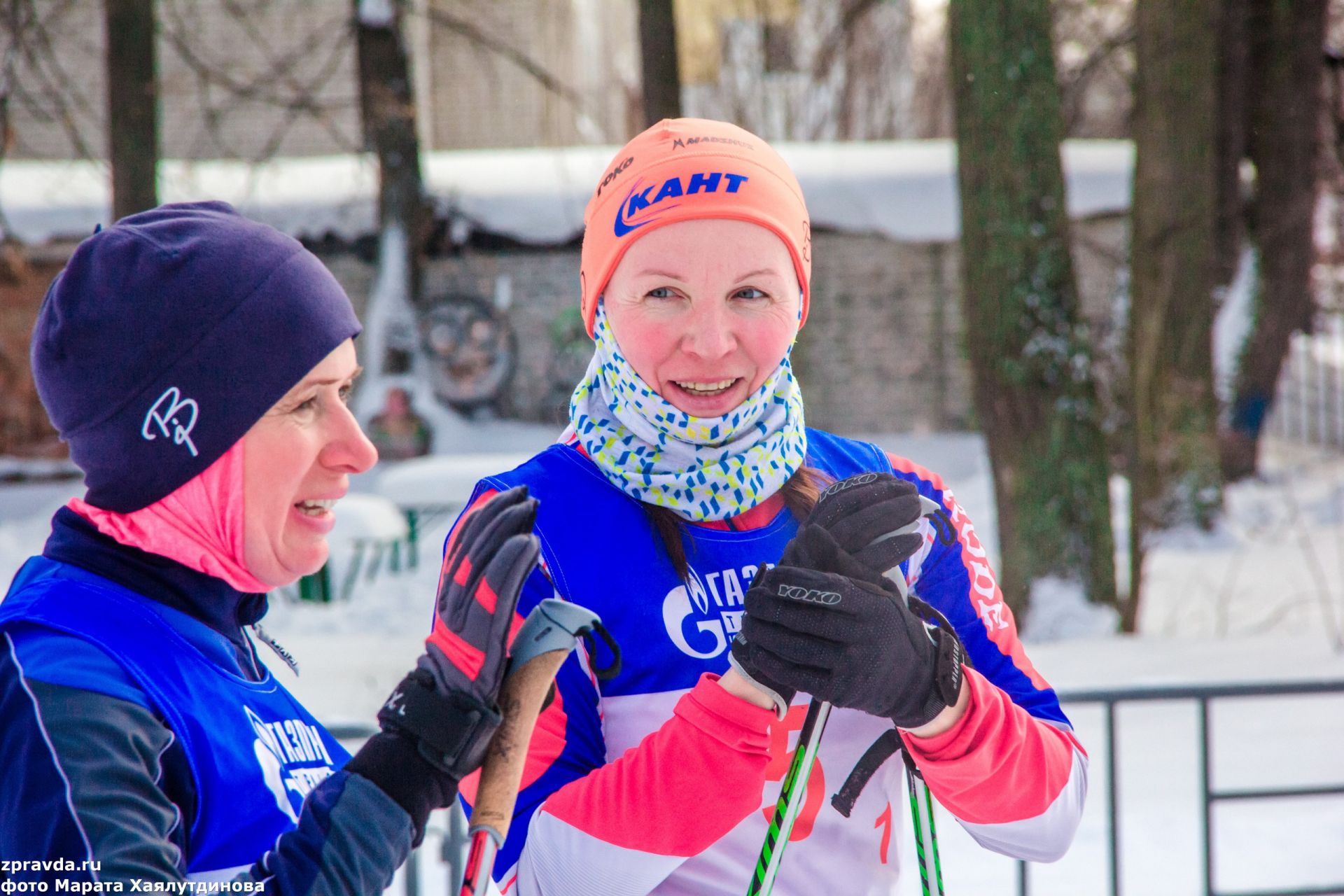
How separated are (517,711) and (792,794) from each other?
39cm

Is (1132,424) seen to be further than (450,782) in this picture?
Yes

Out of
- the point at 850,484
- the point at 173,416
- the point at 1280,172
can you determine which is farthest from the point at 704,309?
the point at 1280,172

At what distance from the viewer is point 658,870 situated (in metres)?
1.44

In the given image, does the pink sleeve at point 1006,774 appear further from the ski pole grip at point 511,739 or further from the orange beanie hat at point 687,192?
the orange beanie hat at point 687,192

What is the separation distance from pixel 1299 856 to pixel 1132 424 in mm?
3740

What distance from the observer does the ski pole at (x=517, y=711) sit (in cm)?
135

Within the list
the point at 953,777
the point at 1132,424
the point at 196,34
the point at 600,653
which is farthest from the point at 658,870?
the point at 196,34

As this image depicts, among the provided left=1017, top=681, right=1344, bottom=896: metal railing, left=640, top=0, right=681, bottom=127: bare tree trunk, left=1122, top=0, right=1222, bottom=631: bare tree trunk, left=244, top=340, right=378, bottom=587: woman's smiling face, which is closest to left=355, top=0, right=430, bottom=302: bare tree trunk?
left=640, top=0, right=681, bottom=127: bare tree trunk

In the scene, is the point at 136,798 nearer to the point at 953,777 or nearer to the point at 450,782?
the point at 450,782

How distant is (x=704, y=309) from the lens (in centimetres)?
161

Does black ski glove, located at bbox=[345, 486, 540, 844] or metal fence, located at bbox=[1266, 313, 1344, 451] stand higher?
black ski glove, located at bbox=[345, 486, 540, 844]

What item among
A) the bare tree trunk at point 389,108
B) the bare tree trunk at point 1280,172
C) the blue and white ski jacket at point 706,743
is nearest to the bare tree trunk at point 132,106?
the bare tree trunk at point 389,108

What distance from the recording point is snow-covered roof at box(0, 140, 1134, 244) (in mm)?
14305

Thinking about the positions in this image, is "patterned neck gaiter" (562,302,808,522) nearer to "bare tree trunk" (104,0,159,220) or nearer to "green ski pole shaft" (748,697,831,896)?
"green ski pole shaft" (748,697,831,896)
